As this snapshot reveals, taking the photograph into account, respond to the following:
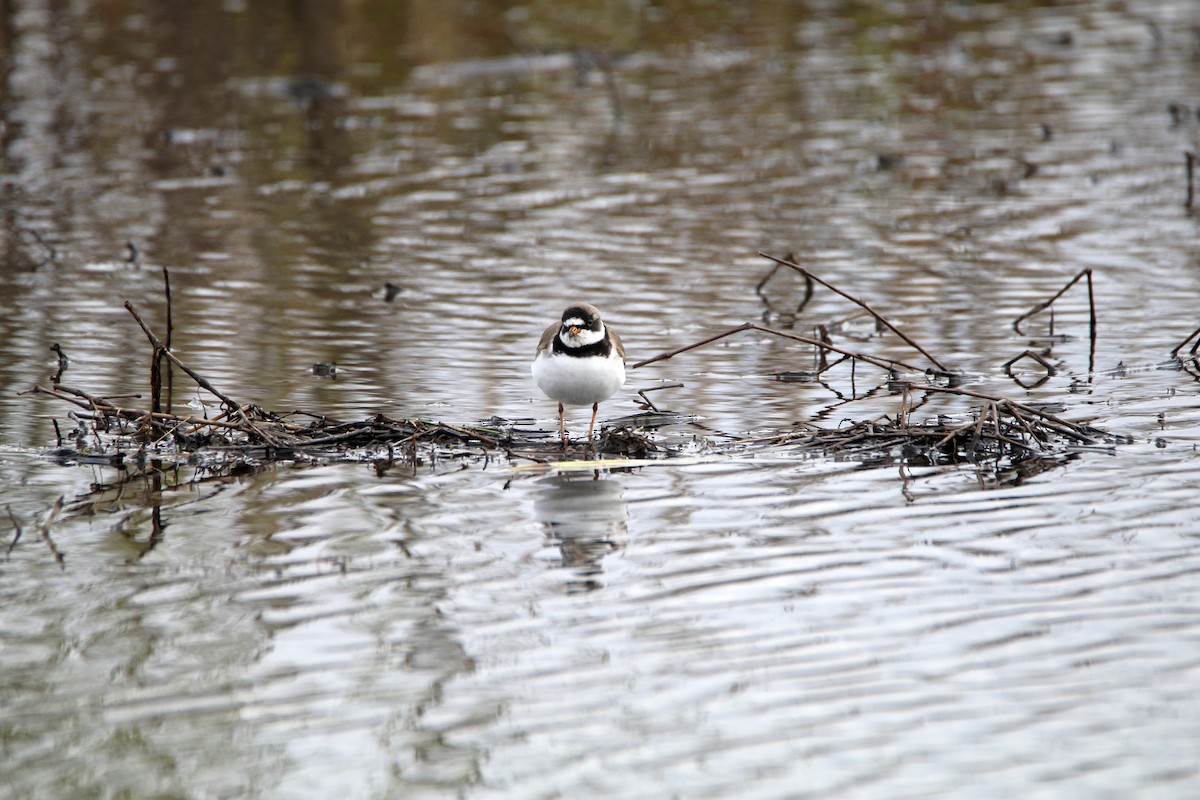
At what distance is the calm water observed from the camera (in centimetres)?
616

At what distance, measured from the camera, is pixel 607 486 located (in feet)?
31.0

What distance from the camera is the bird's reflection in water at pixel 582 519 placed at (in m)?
8.04

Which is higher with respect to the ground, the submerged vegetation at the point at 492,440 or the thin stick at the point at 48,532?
the submerged vegetation at the point at 492,440

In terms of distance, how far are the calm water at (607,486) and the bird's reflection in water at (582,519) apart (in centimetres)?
3

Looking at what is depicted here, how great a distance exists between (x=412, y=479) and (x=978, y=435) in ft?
11.3

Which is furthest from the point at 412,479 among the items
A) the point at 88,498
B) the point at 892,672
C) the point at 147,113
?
the point at 147,113

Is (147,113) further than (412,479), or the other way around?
(147,113)

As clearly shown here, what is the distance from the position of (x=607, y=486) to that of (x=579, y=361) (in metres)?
0.78

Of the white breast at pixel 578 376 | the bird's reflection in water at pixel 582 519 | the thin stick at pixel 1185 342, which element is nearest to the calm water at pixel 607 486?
the bird's reflection in water at pixel 582 519

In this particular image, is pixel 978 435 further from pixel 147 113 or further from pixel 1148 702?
pixel 147 113

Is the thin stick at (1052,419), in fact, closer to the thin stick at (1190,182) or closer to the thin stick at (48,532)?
the thin stick at (48,532)

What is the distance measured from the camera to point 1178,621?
7.02 metres

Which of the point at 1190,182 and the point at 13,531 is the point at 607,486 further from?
the point at 1190,182

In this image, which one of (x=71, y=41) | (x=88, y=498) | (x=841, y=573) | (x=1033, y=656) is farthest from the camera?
(x=71, y=41)
